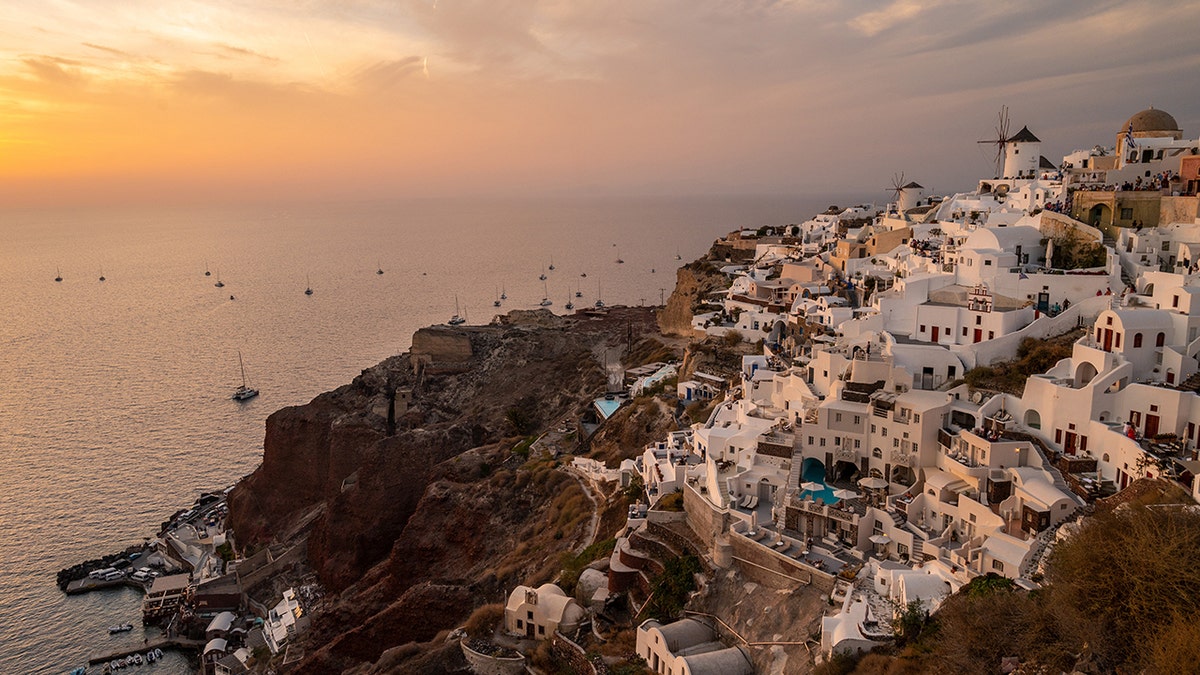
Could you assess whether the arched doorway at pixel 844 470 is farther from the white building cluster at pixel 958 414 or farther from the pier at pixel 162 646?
the pier at pixel 162 646

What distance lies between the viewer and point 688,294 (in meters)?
58.9

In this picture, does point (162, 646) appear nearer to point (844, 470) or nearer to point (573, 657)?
point (573, 657)

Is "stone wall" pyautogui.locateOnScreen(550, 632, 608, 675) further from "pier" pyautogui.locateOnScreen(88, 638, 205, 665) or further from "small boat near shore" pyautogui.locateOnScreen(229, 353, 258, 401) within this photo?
"small boat near shore" pyautogui.locateOnScreen(229, 353, 258, 401)

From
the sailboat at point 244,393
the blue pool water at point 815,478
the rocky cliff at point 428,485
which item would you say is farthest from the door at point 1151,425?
the sailboat at point 244,393

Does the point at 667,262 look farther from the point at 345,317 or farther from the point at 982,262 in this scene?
the point at 982,262

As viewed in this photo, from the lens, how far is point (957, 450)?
22.0m

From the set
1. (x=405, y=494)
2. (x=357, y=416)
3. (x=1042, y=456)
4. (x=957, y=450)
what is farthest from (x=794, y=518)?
(x=357, y=416)

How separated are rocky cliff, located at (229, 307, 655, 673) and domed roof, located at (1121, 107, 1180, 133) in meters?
29.9

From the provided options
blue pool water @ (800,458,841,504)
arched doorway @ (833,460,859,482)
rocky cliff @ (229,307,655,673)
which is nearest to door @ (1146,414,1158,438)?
arched doorway @ (833,460,859,482)

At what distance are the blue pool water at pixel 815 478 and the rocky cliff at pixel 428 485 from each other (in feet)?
34.5

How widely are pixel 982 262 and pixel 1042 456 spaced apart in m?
9.95

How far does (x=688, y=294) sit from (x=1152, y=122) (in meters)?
30.5

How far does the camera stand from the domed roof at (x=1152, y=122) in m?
35.0

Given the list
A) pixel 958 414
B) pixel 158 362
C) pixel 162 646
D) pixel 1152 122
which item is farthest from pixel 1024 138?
pixel 158 362
